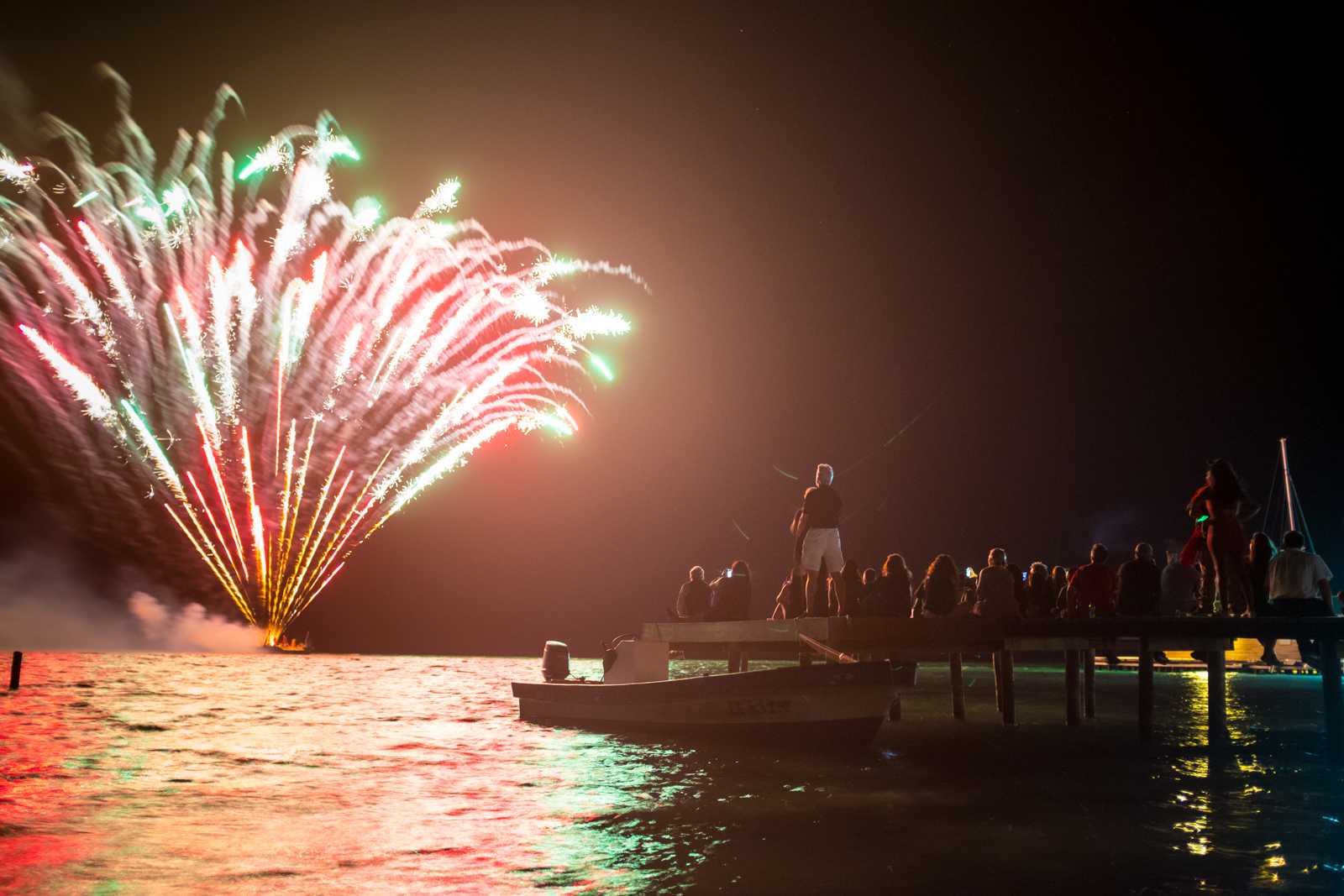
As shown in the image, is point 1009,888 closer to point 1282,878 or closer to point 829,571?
point 1282,878

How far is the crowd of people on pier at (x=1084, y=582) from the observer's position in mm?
15000

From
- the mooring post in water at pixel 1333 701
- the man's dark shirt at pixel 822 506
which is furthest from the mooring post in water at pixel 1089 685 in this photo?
the man's dark shirt at pixel 822 506

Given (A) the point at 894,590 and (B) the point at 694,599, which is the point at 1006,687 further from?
(B) the point at 694,599

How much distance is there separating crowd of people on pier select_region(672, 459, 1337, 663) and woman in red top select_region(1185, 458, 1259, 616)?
12 millimetres

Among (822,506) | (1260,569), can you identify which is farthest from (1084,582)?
(822,506)

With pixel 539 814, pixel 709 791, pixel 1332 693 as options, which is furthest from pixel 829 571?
pixel 1332 693

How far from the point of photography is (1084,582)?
20.3 m

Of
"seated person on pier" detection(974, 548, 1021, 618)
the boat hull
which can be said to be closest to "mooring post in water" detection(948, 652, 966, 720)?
"seated person on pier" detection(974, 548, 1021, 618)

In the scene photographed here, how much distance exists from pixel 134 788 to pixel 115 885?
6.07 metres

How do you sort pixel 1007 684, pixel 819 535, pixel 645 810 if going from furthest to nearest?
1. pixel 1007 684
2. pixel 819 535
3. pixel 645 810

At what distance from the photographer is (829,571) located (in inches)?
655

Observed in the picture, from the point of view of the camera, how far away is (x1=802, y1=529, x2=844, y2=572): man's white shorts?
1633 cm

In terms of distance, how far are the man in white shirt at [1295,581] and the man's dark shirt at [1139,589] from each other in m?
2.71

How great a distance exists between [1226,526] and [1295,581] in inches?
74.0
